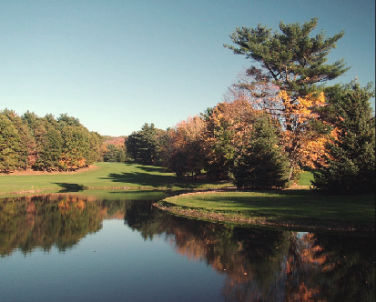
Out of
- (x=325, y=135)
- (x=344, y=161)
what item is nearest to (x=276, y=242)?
(x=344, y=161)

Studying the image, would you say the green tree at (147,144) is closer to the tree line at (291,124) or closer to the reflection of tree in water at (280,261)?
the tree line at (291,124)

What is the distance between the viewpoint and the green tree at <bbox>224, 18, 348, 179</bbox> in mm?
32844

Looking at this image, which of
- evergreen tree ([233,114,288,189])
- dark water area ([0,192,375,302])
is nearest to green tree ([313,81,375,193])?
dark water area ([0,192,375,302])

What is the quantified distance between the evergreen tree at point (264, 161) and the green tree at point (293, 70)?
321 centimetres

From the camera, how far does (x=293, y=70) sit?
114 ft

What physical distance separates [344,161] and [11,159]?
58.5m

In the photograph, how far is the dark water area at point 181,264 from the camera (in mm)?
8750

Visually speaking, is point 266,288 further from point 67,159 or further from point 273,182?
point 67,159

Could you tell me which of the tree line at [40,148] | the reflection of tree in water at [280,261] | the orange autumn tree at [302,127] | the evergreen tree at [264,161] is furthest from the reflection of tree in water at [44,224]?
the tree line at [40,148]

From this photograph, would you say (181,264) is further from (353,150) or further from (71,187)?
(71,187)

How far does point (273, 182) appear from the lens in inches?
1205

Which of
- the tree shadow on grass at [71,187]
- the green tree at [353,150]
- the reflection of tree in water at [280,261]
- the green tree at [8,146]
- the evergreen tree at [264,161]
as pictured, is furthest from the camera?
the green tree at [8,146]

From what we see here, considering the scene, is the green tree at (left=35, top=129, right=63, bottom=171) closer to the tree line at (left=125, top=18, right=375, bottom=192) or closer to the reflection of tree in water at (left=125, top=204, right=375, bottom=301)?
the tree line at (left=125, top=18, right=375, bottom=192)

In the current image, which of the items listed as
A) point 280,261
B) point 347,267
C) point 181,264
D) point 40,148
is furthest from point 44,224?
point 40,148
